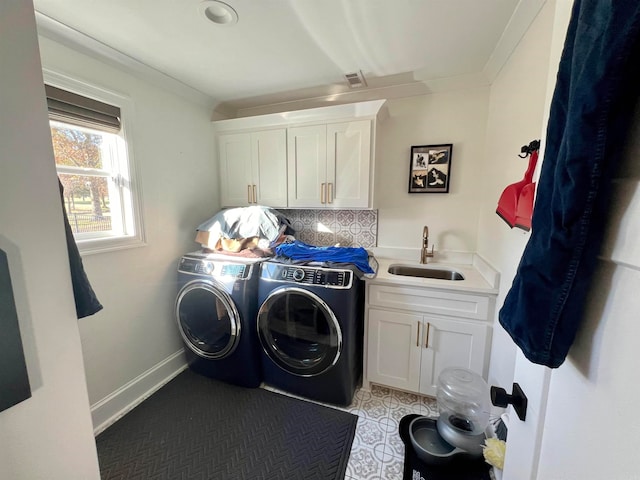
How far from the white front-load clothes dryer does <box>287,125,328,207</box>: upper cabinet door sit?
0.74 meters

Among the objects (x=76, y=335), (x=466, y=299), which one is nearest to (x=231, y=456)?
(x=76, y=335)

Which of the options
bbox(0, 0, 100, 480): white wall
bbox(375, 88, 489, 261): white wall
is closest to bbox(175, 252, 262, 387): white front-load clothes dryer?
bbox(0, 0, 100, 480): white wall

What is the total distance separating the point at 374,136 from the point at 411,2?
2.69 feet

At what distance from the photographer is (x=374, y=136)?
6.58 feet

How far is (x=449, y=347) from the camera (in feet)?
5.73

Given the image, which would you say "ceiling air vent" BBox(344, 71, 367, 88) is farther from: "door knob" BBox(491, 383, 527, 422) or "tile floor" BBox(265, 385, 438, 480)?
"tile floor" BBox(265, 385, 438, 480)

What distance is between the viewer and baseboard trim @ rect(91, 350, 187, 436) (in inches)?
A: 66.4

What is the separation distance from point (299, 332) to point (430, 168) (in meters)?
1.73

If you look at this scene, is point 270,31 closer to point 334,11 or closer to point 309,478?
point 334,11

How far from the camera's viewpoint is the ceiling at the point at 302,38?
1.30 meters

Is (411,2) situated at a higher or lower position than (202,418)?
higher

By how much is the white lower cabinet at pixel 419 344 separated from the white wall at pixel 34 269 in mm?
1587

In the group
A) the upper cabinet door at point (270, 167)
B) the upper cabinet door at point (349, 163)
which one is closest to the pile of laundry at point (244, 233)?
the upper cabinet door at point (270, 167)

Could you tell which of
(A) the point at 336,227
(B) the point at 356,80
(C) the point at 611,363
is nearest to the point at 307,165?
(A) the point at 336,227
